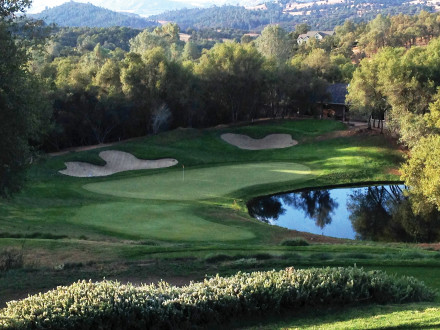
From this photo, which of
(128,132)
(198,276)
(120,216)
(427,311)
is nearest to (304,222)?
(120,216)

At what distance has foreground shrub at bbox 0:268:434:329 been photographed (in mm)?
9320

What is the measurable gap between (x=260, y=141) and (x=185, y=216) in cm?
2833

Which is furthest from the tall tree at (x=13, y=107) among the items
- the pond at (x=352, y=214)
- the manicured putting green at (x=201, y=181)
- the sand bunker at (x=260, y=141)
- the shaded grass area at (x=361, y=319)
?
the sand bunker at (x=260, y=141)

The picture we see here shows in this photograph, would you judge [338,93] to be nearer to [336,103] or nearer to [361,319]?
[336,103]

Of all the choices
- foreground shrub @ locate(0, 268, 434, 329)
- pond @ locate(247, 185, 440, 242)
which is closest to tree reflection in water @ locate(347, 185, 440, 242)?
pond @ locate(247, 185, 440, 242)

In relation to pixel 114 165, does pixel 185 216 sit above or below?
below

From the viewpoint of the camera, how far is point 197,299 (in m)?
10.2

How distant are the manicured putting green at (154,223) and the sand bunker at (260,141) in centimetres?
2474

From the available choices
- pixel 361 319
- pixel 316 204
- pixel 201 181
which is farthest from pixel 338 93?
pixel 361 319

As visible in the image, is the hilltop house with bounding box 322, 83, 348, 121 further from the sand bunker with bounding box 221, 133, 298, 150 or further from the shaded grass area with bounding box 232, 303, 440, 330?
the shaded grass area with bounding box 232, 303, 440, 330

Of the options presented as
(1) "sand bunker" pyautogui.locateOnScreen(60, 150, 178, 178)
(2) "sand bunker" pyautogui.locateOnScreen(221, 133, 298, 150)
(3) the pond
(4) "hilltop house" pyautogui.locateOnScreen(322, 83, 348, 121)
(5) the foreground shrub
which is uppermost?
(4) "hilltop house" pyautogui.locateOnScreen(322, 83, 348, 121)

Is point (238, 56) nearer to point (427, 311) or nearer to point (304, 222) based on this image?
point (304, 222)

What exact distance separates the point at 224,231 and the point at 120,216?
5832 mm

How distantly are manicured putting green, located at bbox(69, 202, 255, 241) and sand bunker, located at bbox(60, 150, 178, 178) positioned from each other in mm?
13344
